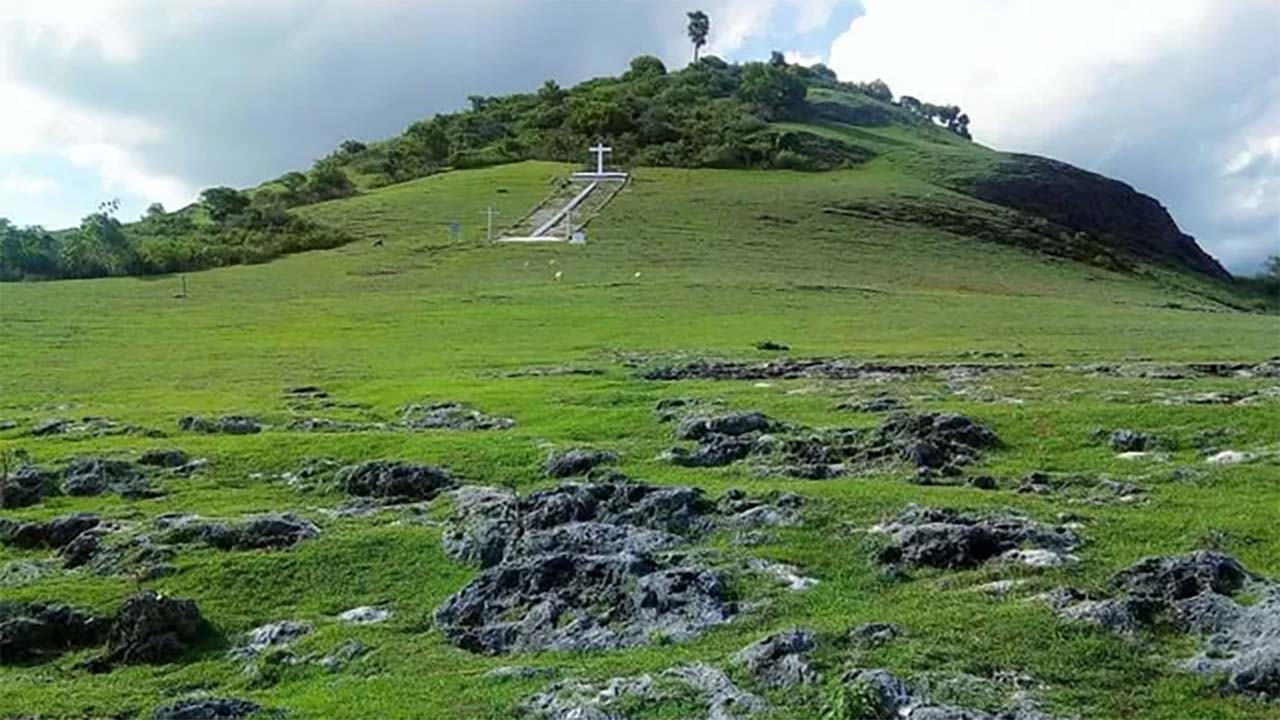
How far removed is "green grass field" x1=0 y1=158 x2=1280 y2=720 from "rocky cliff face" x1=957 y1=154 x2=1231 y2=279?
4743cm

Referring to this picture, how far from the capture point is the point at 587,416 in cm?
3425

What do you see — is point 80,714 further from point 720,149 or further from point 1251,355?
point 720,149

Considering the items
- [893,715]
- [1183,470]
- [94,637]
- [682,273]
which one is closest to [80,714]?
[94,637]

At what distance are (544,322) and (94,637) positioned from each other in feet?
156

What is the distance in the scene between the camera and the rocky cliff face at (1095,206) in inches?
5709

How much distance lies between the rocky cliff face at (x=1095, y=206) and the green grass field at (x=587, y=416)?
156ft

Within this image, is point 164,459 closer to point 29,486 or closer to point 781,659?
point 29,486

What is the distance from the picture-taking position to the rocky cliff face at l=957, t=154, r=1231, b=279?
14500 cm

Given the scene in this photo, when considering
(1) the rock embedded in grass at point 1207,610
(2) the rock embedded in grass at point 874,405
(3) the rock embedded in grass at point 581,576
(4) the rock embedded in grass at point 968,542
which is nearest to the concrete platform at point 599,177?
(2) the rock embedded in grass at point 874,405

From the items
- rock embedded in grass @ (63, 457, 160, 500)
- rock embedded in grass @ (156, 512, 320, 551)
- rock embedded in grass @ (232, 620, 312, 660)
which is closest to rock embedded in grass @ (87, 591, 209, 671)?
rock embedded in grass @ (232, 620, 312, 660)

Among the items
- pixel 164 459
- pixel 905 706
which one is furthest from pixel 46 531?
pixel 905 706

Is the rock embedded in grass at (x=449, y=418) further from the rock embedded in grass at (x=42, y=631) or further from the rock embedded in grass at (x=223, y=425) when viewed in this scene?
the rock embedded in grass at (x=42, y=631)

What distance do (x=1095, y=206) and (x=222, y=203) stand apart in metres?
102

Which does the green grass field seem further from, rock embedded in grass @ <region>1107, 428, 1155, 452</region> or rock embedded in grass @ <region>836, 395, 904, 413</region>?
rock embedded in grass @ <region>836, 395, 904, 413</region>
